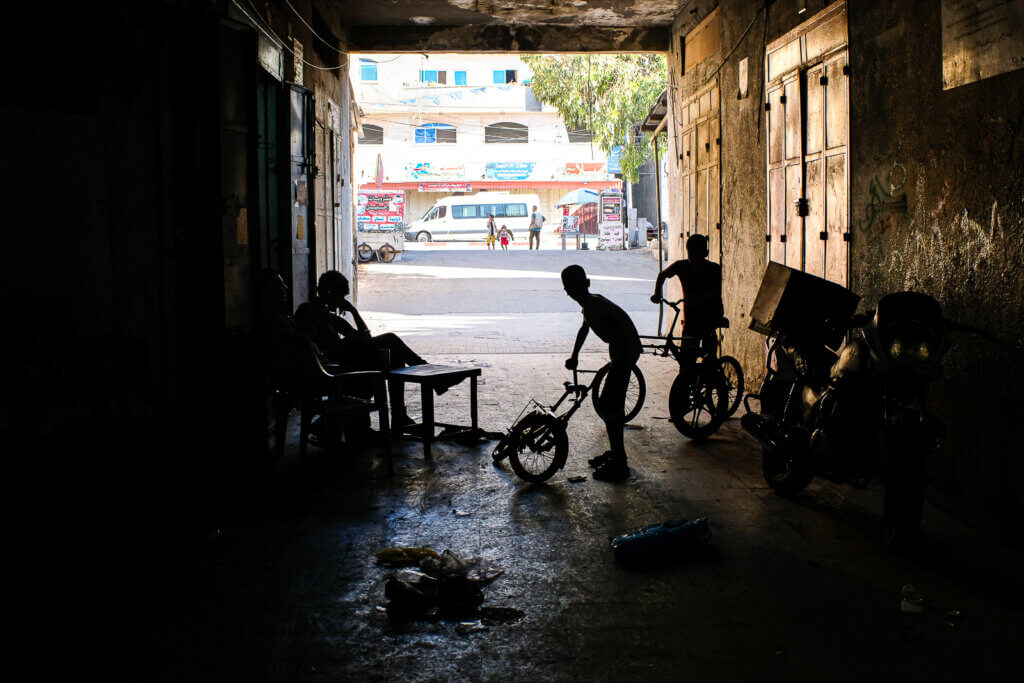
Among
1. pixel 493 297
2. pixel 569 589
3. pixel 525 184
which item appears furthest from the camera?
pixel 525 184

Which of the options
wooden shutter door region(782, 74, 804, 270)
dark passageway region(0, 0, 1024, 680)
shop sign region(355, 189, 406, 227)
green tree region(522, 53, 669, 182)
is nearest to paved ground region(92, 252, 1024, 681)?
dark passageway region(0, 0, 1024, 680)

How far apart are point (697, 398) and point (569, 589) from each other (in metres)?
3.58

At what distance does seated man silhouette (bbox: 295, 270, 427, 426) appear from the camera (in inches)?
280

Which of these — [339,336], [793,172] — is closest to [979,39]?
[793,172]

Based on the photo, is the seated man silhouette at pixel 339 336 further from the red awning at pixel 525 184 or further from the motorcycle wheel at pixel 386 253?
the red awning at pixel 525 184

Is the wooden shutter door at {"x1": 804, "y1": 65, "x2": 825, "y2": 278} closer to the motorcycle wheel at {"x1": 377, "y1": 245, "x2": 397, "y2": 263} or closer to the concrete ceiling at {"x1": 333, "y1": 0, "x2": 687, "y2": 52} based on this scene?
the concrete ceiling at {"x1": 333, "y1": 0, "x2": 687, "y2": 52}

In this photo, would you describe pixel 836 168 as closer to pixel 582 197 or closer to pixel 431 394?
pixel 431 394

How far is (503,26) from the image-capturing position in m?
13.4

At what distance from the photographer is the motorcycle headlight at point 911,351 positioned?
4.62 metres

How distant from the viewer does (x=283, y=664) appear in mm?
3613

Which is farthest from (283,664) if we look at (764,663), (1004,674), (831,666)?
(1004,674)

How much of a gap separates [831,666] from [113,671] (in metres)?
2.64

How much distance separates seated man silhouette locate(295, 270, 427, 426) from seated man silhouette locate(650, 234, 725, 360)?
8.02 feet

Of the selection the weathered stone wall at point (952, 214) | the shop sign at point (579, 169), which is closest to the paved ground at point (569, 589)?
the weathered stone wall at point (952, 214)
